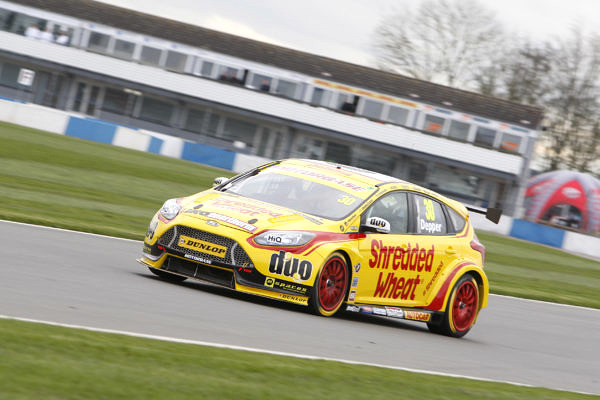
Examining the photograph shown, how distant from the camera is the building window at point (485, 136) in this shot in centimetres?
5316

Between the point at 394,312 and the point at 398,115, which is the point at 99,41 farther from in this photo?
the point at 394,312

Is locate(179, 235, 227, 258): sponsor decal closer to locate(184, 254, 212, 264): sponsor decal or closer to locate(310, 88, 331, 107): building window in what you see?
locate(184, 254, 212, 264): sponsor decal

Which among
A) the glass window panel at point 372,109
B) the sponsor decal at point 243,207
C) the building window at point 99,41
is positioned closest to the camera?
the sponsor decal at point 243,207

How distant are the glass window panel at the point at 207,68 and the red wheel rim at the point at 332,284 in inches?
1868

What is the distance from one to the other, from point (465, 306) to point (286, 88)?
4496 centimetres

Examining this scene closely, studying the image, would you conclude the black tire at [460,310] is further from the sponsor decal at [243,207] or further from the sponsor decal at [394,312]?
the sponsor decal at [243,207]

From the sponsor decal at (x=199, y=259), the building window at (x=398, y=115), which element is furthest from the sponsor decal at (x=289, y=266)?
the building window at (x=398, y=115)

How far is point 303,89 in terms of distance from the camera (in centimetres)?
5531

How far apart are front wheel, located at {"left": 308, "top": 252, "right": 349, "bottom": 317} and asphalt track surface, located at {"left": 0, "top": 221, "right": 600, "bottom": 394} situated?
0.47ft

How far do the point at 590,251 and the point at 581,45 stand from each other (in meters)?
30.2

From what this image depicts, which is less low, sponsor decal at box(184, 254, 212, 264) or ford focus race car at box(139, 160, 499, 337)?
ford focus race car at box(139, 160, 499, 337)

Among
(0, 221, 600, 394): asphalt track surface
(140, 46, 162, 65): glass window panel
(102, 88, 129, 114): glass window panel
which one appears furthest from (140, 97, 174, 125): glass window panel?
(0, 221, 600, 394): asphalt track surface

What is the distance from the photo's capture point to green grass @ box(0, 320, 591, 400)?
4812mm

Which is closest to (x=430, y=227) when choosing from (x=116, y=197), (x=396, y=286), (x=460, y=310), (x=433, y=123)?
(x=396, y=286)
